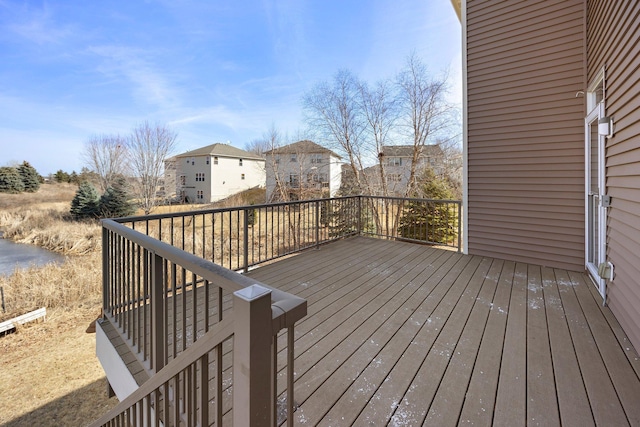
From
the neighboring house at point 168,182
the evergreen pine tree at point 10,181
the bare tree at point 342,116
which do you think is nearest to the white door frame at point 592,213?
the bare tree at point 342,116

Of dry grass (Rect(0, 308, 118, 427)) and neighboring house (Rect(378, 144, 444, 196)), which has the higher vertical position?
neighboring house (Rect(378, 144, 444, 196))

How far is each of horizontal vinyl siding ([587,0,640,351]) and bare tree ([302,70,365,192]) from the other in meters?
8.45

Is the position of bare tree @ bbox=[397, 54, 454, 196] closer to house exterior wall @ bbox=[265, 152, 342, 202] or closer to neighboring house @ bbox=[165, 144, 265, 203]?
house exterior wall @ bbox=[265, 152, 342, 202]

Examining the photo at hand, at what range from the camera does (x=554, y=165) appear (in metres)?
Answer: 3.82

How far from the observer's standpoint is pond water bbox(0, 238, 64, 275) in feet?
34.5

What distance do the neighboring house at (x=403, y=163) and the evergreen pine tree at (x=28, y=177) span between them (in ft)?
92.7

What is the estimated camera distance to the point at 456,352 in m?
1.97

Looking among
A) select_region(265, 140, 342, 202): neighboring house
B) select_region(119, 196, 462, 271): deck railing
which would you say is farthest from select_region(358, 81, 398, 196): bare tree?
select_region(265, 140, 342, 202): neighboring house

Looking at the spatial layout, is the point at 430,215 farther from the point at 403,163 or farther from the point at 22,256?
the point at 22,256

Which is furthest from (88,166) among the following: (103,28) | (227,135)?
(103,28)

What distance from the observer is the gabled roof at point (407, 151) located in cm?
1029

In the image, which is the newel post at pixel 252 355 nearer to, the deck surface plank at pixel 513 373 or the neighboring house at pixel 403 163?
the deck surface plank at pixel 513 373

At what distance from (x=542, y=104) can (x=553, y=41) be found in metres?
0.81

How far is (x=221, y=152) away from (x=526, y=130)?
24934mm
